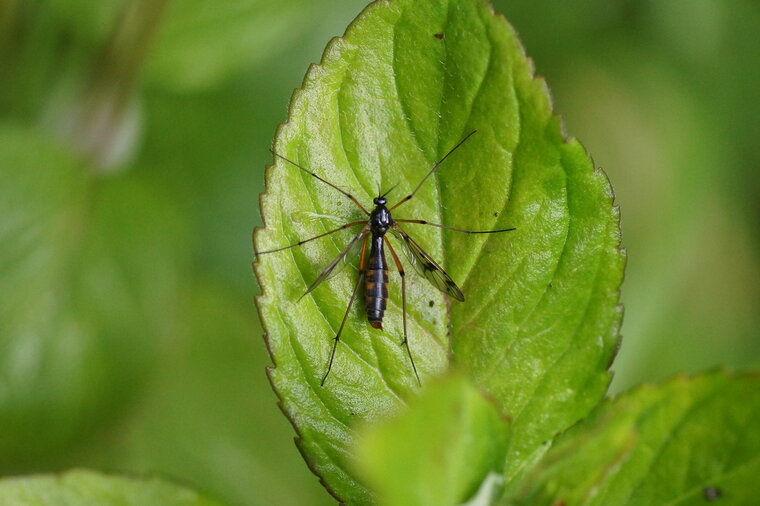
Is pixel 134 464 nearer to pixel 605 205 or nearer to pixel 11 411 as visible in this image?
pixel 11 411

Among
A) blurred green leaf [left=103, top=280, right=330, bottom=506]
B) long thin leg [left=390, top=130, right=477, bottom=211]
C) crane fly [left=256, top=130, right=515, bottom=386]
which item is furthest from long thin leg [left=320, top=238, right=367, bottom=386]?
blurred green leaf [left=103, top=280, right=330, bottom=506]

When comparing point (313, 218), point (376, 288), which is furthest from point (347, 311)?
point (313, 218)

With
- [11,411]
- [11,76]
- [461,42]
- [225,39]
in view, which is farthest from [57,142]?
[461,42]

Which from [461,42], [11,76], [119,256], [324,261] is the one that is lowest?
[324,261]

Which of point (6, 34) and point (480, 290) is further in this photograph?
point (6, 34)

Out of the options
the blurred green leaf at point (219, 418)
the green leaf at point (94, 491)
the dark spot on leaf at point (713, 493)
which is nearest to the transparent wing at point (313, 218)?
the green leaf at point (94, 491)

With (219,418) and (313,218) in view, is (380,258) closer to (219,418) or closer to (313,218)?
(313,218)

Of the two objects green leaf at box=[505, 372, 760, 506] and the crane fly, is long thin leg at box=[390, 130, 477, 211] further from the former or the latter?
green leaf at box=[505, 372, 760, 506]

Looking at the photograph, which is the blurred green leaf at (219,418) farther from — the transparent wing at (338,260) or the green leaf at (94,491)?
the green leaf at (94,491)
